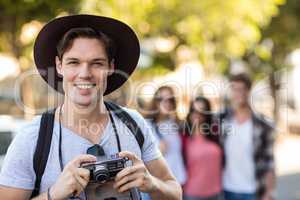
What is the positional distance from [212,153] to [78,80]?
142 inches

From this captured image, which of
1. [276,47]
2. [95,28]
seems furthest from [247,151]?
[276,47]

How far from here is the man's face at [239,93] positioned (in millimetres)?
5480

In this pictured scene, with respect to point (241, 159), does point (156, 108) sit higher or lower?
higher

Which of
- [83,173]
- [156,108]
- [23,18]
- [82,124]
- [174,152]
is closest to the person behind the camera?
[83,173]

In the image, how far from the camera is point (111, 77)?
2.61m

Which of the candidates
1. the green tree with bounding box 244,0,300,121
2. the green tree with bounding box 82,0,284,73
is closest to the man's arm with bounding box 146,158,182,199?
the green tree with bounding box 82,0,284,73

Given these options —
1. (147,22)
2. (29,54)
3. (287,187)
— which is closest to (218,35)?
(147,22)

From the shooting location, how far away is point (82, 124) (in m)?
2.41

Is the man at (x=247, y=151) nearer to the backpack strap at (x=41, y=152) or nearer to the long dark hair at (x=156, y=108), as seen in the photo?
the long dark hair at (x=156, y=108)

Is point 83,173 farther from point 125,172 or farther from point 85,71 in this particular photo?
point 85,71

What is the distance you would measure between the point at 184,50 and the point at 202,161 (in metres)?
11.3

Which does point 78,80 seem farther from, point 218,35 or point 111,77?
point 218,35

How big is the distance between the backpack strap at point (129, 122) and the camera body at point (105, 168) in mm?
291

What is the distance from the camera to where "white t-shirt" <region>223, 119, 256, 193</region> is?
5.46 m
